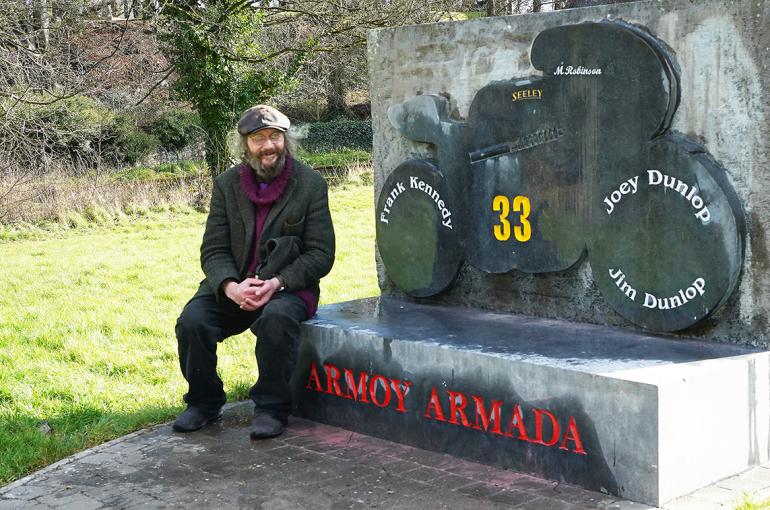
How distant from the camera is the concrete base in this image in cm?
411

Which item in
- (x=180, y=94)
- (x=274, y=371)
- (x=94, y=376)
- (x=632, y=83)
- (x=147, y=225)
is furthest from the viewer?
(x=180, y=94)

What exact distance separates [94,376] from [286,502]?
2.88m

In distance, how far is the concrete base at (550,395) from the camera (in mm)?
4113

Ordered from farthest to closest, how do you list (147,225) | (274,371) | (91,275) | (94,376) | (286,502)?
(147,225), (91,275), (94,376), (274,371), (286,502)

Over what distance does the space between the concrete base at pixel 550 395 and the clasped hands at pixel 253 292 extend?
30 centimetres

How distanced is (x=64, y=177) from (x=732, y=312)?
52.1ft

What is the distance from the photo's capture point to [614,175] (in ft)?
16.3

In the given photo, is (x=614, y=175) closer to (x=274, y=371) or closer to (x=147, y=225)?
(x=274, y=371)

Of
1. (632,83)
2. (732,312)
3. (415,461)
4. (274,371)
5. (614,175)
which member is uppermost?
(632,83)

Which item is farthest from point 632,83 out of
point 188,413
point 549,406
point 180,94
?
point 180,94

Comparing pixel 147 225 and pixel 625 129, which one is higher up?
pixel 625 129

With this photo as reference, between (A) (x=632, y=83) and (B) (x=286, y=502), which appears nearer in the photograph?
(B) (x=286, y=502)

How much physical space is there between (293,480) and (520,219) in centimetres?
184

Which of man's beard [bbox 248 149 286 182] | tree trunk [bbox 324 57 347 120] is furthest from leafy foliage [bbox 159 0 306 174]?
tree trunk [bbox 324 57 347 120]
